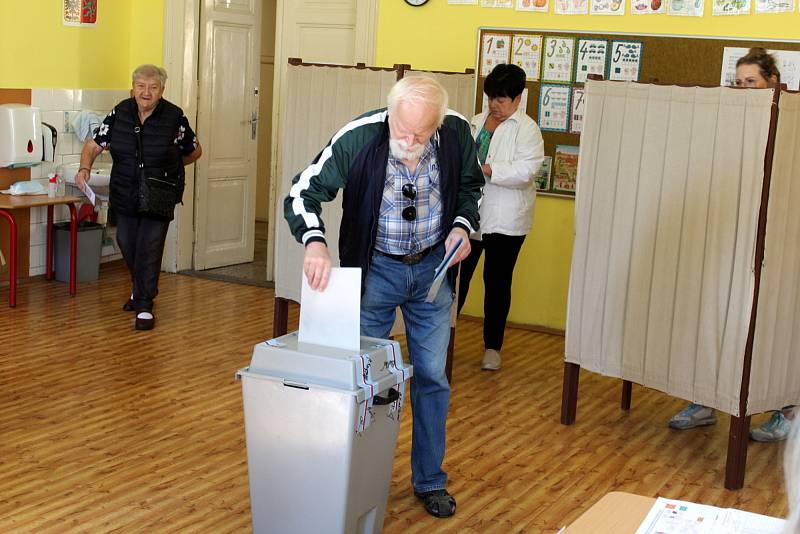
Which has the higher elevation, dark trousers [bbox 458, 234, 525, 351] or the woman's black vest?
the woman's black vest

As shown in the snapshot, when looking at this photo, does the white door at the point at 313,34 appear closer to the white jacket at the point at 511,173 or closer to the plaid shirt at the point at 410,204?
the white jacket at the point at 511,173

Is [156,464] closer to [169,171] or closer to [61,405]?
[61,405]

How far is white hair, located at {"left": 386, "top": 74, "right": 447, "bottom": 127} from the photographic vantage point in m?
3.00

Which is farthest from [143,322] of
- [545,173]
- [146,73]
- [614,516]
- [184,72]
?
[614,516]

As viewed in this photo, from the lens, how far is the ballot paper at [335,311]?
279 centimetres

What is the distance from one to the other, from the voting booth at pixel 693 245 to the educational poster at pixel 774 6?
182 cm

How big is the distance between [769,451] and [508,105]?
1.94 m

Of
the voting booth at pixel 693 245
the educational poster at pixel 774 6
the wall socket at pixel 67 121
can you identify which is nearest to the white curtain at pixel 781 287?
the voting booth at pixel 693 245

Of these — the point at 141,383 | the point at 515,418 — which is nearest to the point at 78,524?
the point at 141,383

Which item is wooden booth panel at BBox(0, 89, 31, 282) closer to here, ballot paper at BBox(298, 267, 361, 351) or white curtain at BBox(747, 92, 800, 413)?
ballot paper at BBox(298, 267, 361, 351)

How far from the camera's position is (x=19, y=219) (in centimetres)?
664

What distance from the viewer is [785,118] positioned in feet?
12.3

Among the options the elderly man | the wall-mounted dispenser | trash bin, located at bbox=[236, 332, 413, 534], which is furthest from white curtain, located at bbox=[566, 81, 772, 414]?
the wall-mounted dispenser

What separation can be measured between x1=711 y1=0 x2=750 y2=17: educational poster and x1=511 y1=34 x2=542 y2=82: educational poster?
98cm
